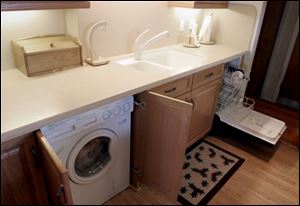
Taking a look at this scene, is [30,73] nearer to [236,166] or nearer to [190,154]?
[190,154]

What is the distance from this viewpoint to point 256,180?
1.42 meters

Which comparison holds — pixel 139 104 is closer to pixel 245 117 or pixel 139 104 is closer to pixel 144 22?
pixel 245 117

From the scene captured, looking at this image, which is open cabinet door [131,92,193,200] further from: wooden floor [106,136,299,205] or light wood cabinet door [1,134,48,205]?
light wood cabinet door [1,134,48,205]

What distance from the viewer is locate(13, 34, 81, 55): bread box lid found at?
47.9 inches

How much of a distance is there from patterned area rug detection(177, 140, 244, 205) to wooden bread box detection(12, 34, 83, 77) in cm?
A: 91

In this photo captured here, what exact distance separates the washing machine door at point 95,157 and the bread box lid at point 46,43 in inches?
20.8

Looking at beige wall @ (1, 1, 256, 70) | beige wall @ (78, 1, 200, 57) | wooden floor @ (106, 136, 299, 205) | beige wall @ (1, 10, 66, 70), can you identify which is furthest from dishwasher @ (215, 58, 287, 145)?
beige wall @ (1, 10, 66, 70)

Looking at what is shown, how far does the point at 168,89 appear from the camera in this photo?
1456 millimetres

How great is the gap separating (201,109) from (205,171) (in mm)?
587

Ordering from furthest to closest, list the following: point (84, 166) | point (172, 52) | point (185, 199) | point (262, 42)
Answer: point (172, 52) → point (185, 199) → point (84, 166) → point (262, 42)

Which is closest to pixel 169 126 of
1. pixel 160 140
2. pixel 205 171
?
pixel 160 140

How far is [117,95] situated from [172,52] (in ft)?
3.39

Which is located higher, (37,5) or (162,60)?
(37,5)

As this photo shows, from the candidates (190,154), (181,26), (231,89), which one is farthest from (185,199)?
(181,26)
